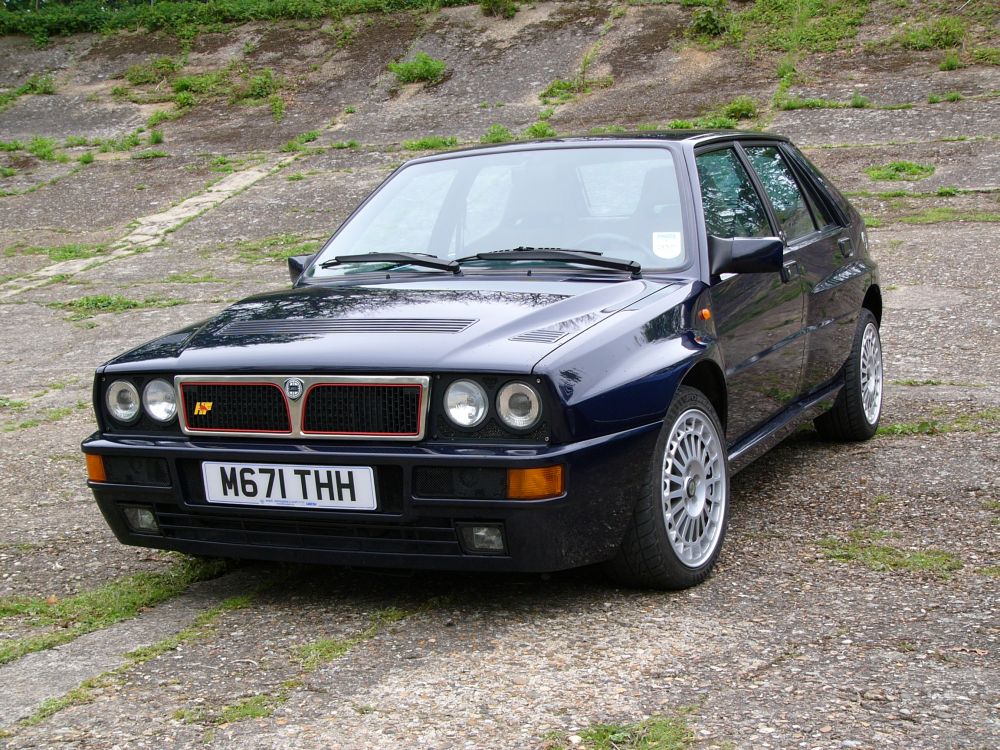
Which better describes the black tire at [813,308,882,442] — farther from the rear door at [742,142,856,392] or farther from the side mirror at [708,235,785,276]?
the side mirror at [708,235,785,276]

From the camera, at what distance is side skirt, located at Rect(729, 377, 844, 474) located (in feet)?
14.2

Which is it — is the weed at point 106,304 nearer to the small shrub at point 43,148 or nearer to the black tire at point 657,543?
the black tire at point 657,543

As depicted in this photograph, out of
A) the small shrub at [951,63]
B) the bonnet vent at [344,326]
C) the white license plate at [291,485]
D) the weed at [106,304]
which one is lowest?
the weed at [106,304]

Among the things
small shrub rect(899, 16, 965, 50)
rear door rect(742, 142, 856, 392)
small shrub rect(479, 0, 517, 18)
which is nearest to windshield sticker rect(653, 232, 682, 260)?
rear door rect(742, 142, 856, 392)

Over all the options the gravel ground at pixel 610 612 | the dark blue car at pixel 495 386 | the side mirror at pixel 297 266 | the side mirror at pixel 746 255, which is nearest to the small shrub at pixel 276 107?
the gravel ground at pixel 610 612

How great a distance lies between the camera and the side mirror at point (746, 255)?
164 inches

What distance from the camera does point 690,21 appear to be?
68.7ft

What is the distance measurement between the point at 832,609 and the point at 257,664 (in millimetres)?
1655

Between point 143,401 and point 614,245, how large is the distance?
5.67ft

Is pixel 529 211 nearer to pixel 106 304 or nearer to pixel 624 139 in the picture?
pixel 624 139

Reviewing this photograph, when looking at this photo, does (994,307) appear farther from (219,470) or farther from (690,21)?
(690,21)

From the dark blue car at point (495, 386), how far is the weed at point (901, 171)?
376 inches

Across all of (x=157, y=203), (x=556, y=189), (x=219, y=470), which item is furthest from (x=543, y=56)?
(x=219, y=470)

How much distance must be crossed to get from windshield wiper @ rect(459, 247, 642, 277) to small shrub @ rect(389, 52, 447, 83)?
16909 mm
